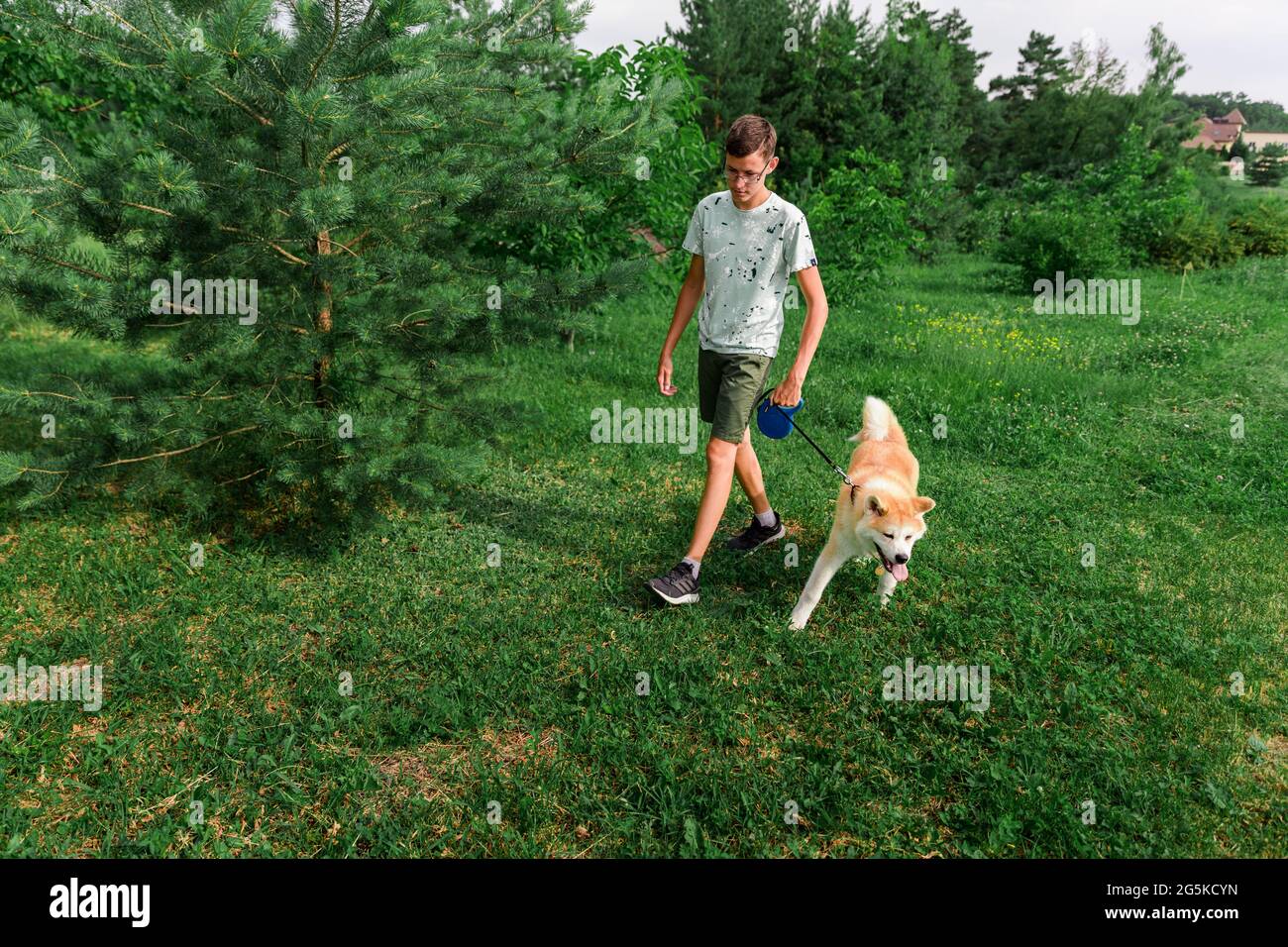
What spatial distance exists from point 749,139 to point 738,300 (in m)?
0.78

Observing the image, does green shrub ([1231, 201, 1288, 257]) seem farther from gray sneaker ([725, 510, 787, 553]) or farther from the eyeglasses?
the eyeglasses

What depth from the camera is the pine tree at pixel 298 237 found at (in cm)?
338

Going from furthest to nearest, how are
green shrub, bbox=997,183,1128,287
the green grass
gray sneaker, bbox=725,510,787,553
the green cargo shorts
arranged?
the green grass < green shrub, bbox=997,183,1128,287 < gray sneaker, bbox=725,510,787,553 < the green cargo shorts

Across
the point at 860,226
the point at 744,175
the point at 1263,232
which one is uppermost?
the point at 1263,232

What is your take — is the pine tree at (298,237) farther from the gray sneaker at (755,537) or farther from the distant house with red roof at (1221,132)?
the distant house with red roof at (1221,132)

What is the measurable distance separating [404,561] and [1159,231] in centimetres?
1754

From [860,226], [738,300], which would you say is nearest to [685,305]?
[738,300]

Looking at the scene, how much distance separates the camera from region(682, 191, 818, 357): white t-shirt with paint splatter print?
3719mm

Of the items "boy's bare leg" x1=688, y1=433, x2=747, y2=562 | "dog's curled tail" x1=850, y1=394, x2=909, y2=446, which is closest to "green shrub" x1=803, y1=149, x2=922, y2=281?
"dog's curled tail" x1=850, y1=394, x2=909, y2=446

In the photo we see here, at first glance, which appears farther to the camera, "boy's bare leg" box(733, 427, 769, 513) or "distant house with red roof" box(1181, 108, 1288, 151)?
"distant house with red roof" box(1181, 108, 1288, 151)

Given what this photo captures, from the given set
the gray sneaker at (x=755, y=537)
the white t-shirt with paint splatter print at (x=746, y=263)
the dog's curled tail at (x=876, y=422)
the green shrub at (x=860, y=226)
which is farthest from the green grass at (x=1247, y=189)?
the white t-shirt with paint splatter print at (x=746, y=263)

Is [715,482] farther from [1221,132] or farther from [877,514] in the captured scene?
[1221,132]

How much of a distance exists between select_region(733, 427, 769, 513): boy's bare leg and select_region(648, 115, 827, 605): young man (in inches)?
4.7

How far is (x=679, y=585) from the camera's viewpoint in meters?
4.06
